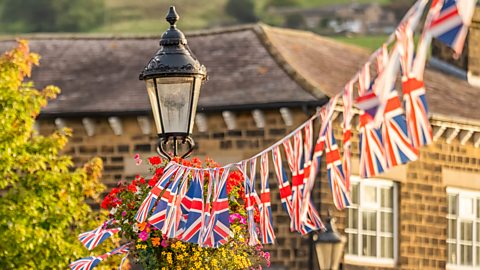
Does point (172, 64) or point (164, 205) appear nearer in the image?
point (164, 205)

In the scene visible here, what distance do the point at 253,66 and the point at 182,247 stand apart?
574 inches

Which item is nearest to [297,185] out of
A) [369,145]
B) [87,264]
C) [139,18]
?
[369,145]

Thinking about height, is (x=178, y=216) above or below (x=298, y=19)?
Answer: below

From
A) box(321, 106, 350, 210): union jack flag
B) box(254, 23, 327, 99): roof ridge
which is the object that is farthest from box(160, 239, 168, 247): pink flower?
box(254, 23, 327, 99): roof ridge

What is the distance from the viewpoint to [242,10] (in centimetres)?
9388

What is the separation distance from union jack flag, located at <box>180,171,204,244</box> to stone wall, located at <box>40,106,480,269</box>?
1218 centimetres

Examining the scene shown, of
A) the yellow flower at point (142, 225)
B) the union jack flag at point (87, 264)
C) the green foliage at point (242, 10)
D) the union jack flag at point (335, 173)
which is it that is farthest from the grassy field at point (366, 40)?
the union jack flag at point (335, 173)

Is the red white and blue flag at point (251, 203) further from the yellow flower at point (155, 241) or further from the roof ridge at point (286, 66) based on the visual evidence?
the roof ridge at point (286, 66)

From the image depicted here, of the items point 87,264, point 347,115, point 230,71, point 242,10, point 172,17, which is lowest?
point 87,264

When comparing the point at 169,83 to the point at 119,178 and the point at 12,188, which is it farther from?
the point at 119,178

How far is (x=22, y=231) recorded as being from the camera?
1086 inches

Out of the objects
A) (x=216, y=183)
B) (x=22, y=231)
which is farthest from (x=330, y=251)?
(x=22, y=231)

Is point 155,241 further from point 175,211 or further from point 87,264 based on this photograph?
point 87,264

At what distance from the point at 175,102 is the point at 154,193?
0.90 meters
